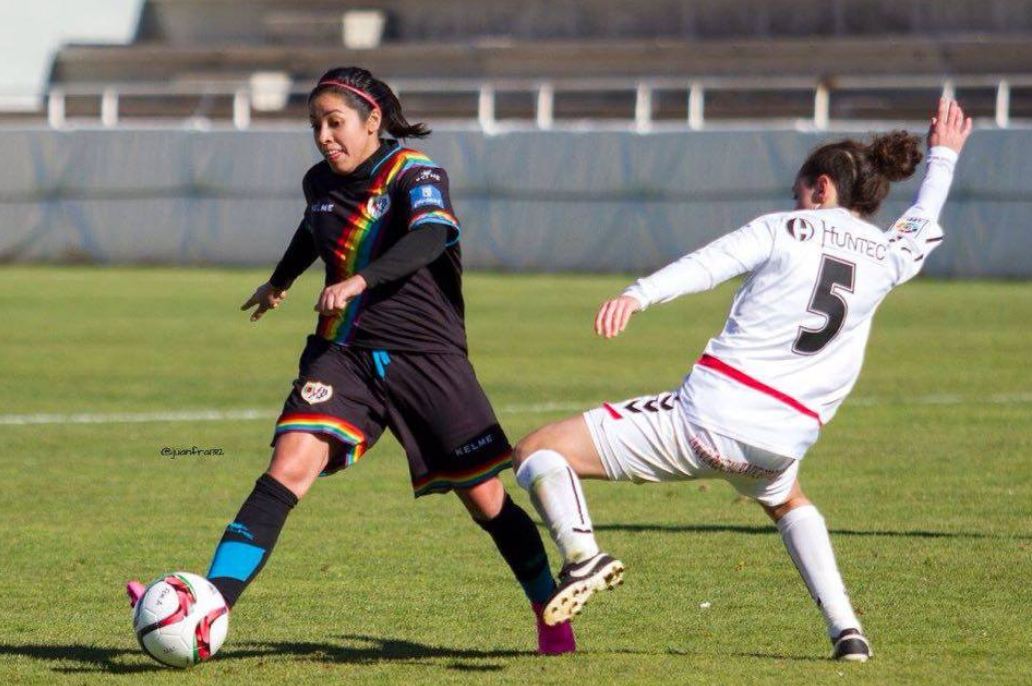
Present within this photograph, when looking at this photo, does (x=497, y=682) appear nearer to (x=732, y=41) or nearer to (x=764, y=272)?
(x=764, y=272)

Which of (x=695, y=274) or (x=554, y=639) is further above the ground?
(x=695, y=274)

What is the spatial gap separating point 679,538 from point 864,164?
9.68ft

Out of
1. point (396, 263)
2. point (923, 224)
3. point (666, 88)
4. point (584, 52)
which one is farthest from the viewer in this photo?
point (584, 52)

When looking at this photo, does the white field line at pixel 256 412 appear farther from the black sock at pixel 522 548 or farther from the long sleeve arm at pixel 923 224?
the long sleeve arm at pixel 923 224

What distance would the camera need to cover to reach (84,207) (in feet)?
99.7

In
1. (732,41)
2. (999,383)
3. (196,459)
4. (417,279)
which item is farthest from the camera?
(732,41)

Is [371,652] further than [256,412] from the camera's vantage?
No

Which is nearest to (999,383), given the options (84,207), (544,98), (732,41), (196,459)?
(196,459)

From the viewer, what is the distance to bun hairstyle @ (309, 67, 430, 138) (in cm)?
574

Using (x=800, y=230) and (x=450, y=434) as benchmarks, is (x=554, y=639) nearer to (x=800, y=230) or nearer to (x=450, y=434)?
(x=450, y=434)

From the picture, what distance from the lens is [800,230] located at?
5234 millimetres

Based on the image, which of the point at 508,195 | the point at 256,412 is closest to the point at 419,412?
the point at 256,412

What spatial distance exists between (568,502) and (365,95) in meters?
1.52

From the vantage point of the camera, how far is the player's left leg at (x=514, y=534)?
575cm
